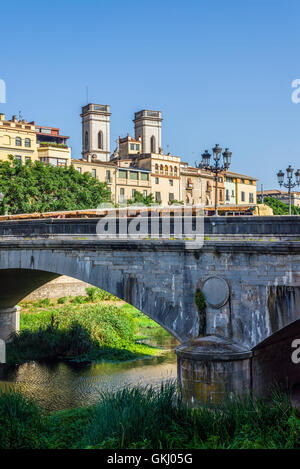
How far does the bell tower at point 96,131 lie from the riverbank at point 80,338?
4840cm

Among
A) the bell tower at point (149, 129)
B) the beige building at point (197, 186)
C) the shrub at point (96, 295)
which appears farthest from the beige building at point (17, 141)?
the bell tower at point (149, 129)

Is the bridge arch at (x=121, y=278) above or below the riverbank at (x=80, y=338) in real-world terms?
above

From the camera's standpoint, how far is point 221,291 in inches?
560

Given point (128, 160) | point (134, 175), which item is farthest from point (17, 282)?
point (128, 160)

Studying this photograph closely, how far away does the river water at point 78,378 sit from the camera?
19.5 meters

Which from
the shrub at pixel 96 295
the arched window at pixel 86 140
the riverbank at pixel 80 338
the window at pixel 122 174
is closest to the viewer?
the riverbank at pixel 80 338

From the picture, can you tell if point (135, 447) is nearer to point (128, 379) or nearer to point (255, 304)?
point (255, 304)

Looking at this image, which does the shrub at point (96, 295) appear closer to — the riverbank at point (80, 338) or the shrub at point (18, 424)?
the riverbank at point (80, 338)

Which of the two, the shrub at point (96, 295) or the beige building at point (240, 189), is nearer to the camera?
the shrub at point (96, 295)

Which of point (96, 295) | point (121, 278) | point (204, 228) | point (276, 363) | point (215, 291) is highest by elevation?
point (204, 228)

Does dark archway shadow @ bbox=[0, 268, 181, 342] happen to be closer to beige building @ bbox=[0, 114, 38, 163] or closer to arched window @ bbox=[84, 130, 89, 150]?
beige building @ bbox=[0, 114, 38, 163]

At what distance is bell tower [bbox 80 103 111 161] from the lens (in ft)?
251

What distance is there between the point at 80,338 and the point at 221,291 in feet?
43.4

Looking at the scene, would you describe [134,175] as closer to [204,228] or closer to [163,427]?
[204,228]
